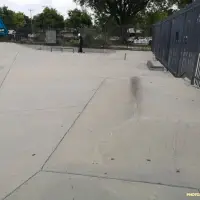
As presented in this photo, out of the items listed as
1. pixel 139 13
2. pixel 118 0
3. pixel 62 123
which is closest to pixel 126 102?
pixel 62 123

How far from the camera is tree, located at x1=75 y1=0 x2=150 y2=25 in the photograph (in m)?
47.7

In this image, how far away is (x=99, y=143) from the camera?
13.4 ft

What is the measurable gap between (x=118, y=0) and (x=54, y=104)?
44.3 metres

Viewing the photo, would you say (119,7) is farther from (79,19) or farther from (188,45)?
(188,45)

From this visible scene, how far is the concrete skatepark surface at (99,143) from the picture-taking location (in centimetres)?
302

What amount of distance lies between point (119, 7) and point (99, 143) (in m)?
47.2

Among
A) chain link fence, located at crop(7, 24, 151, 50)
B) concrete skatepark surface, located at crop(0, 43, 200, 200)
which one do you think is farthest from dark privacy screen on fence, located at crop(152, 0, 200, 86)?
chain link fence, located at crop(7, 24, 151, 50)

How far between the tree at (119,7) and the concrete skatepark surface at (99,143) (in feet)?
141

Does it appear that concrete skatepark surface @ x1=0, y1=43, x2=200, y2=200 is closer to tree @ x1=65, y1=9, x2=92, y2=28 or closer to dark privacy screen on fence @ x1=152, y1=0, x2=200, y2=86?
dark privacy screen on fence @ x1=152, y1=0, x2=200, y2=86

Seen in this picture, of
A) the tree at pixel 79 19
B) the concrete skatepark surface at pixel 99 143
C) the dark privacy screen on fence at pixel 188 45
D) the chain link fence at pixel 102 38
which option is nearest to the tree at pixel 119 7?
the tree at pixel 79 19

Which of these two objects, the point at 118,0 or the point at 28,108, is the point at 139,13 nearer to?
the point at 118,0

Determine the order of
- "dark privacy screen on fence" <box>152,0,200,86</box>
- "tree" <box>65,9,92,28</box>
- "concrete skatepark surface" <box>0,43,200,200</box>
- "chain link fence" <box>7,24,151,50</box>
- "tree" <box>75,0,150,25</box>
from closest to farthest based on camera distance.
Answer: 1. "concrete skatepark surface" <box>0,43,200,200</box>
2. "dark privacy screen on fence" <box>152,0,200,86</box>
3. "chain link fence" <box>7,24,151,50</box>
4. "tree" <box>75,0,150,25</box>
5. "tree" <box>65,9,92,28</box>

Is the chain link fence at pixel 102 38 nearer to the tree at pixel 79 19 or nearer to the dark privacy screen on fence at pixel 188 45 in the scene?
the dark privacy screen on fence at pixel 188 45

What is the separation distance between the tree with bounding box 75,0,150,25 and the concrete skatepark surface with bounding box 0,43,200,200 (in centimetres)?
4283
